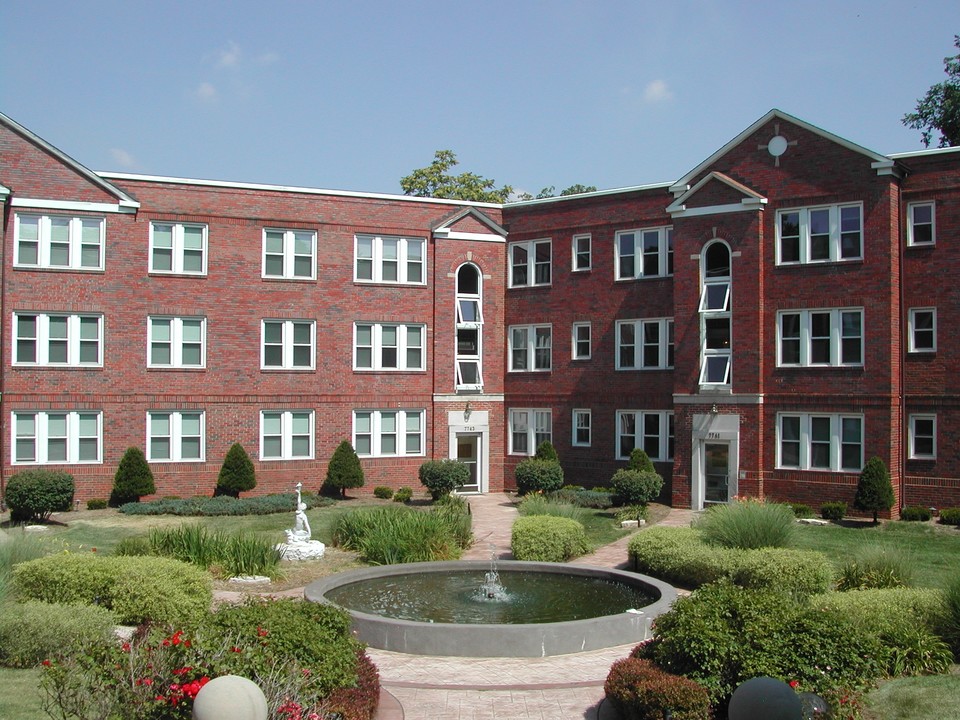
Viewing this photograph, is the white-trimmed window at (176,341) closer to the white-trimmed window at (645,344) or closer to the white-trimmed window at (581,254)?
the white-trimmed window at (581,254)

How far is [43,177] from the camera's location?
30.7m

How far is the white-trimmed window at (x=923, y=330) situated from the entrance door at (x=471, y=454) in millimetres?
15259

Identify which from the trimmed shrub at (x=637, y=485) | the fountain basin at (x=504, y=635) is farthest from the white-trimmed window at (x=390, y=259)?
the fountain basin at (x=504, y=635)

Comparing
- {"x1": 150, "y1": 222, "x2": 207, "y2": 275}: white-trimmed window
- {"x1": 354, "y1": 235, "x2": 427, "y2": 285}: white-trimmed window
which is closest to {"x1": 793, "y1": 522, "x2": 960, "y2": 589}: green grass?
{"x1": 354, "y1": 235, "x2": 427, "y2": 285}: white-trimmed window

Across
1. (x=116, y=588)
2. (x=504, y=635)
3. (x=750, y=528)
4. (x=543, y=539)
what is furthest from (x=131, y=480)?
(x=504, y=635)

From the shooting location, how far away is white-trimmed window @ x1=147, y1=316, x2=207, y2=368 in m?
32.4

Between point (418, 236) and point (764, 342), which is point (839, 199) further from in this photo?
point (418, 236)

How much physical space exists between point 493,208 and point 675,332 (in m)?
9.45

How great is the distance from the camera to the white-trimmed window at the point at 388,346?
35281mm

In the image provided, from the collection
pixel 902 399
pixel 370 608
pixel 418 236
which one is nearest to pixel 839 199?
pixel 902 399

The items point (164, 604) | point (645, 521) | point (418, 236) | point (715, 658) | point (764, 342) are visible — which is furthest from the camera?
point (418, 236)

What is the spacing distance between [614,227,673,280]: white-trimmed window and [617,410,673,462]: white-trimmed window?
475cm

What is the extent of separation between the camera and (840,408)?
29.2 meters

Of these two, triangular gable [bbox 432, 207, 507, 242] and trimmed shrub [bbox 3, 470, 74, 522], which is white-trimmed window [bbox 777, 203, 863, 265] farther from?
trimmed shrub [bbox 3, 470, 74, 522]
